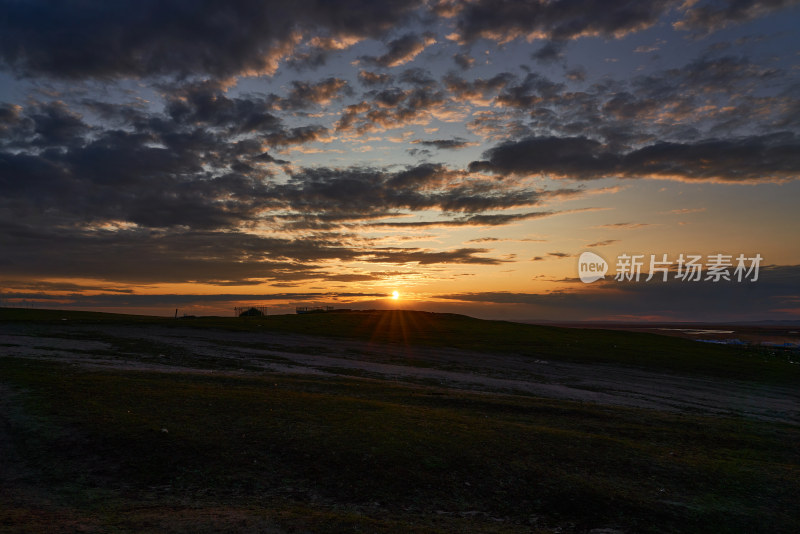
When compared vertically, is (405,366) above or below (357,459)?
below

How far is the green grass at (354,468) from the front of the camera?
28.8 feet

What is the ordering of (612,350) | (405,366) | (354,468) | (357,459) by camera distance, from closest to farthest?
(354,468) < (357,459) < (405,366) < (612,350)

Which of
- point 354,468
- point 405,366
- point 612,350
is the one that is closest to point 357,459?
point 354,468

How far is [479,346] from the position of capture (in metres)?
53.3

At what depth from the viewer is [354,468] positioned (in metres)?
11.2

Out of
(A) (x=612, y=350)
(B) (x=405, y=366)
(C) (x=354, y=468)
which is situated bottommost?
(A) (x=612, y=350)

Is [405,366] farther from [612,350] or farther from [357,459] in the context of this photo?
[612,350]

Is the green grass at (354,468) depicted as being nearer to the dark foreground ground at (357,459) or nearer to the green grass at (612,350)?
the dark foreground ground at (357,459)

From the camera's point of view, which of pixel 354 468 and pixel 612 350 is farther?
pixel 612 350

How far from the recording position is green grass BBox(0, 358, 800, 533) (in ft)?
28.8

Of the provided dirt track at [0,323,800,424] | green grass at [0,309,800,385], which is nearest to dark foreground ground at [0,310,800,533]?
dirt track at [0,323,800,424]

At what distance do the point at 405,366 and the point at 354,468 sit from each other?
2452 cm

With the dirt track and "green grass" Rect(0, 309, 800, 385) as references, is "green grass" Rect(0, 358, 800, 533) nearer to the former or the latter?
the dirt track

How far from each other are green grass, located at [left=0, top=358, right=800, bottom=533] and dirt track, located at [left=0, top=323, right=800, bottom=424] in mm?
9890
